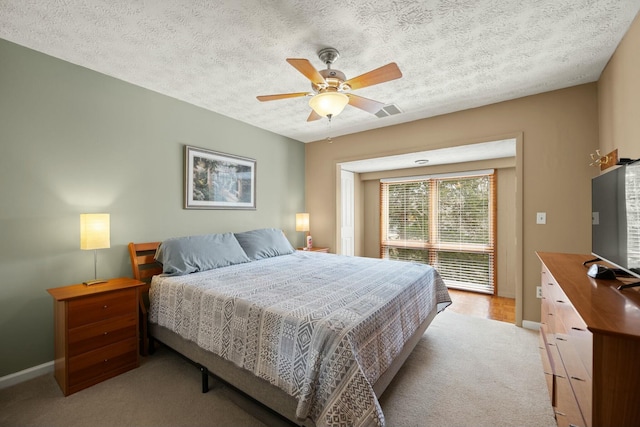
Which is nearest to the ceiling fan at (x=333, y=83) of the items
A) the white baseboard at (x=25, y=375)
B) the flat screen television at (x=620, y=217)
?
the flat screen television at (x=620, y=217)

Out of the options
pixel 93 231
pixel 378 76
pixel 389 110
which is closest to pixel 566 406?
pixel 378 76

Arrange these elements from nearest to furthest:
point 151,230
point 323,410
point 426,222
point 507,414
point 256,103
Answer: point 323,410
point 507,414
point 151,230
point 256,103
point 426,222

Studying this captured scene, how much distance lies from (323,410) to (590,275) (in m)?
1.61

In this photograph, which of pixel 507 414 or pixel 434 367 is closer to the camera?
pixel 507 414

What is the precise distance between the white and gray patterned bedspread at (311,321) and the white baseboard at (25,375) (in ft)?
2.70

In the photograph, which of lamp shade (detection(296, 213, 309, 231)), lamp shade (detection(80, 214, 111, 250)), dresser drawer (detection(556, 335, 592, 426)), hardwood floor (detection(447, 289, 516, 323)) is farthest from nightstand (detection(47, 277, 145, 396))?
→ hardwood floor (detection(447, 289, 516, 323))

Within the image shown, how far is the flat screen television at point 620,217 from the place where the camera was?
4.09 feet

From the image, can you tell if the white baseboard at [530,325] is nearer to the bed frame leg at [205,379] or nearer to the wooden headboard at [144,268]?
the bed frame leg at [205,379]

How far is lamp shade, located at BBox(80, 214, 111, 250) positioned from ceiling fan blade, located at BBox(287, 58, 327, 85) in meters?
1.99

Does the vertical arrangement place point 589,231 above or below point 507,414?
above

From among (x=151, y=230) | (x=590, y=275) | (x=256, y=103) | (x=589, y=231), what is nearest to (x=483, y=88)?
(x=589, y=231)

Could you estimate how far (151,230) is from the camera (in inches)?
116

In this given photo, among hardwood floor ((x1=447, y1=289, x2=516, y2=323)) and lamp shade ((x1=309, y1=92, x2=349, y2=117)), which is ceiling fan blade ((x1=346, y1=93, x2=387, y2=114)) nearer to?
lamp shade ((x1=309, y1=92, x2=349, y2=117))

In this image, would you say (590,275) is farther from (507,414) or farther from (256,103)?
(256,103)
